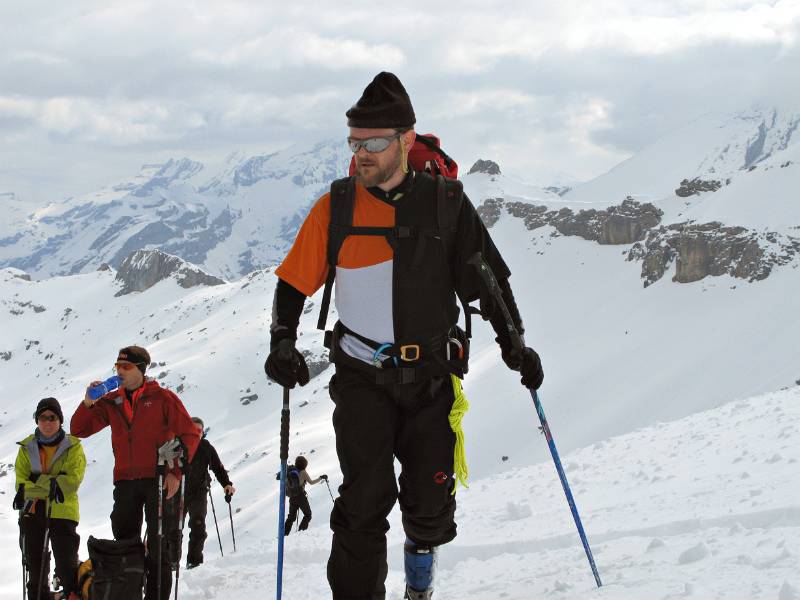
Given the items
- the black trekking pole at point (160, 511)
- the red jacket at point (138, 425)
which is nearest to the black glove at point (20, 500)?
the red jacket at point (138, 425)

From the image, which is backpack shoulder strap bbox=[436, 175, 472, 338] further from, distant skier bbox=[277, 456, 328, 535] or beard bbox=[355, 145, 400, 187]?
distant skier bbox=[277, 456, 328, 535]

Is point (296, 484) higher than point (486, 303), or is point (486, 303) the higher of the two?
point (486, 303)

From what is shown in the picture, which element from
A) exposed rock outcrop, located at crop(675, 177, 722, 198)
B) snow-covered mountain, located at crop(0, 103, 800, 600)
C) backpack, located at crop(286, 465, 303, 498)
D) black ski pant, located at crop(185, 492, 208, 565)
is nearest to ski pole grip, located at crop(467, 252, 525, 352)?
snow-covered mountain, located at crop(0, 103, 800, 600)

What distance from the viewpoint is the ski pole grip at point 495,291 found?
15.8 feet

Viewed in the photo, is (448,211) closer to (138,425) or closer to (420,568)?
(420,568)

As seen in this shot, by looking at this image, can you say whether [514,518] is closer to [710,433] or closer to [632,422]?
[710,433]

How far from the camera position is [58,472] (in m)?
7.71

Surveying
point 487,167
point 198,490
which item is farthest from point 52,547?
point 487,167

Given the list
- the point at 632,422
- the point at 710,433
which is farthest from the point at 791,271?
the point at 710,433

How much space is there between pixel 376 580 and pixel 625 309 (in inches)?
3159

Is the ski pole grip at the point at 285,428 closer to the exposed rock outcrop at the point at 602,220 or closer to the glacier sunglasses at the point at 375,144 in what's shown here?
the glacier sunglasses at the point at 375,144

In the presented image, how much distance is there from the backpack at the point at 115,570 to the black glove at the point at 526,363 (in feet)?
12.5

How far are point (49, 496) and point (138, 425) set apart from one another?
1.27 meters

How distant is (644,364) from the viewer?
62719mm
